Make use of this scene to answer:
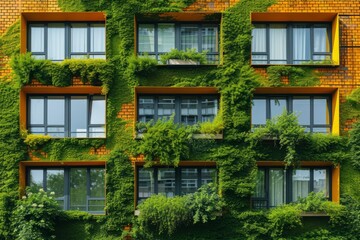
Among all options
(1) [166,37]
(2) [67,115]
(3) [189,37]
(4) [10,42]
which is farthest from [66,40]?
(3) [189,37]

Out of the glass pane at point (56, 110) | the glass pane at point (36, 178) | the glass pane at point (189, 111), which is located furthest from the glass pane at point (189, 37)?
the glass pane at point (36, 178)

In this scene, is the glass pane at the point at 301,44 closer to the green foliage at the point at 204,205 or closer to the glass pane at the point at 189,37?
the glass pane at the point at 189,37

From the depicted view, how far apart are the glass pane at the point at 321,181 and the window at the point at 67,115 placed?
792cm

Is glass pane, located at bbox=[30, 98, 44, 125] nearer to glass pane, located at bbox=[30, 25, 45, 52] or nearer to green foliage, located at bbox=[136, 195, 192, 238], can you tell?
glass pane, located at bbox=[30, 25, 45, 52]

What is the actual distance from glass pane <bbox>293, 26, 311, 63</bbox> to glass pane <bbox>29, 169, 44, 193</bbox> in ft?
33.6

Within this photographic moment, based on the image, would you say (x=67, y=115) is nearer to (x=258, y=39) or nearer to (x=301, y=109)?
(x=258, y=39)

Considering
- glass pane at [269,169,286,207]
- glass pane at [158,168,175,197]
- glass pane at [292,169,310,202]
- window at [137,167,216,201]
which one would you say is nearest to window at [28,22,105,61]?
window at [137,167,216,201]

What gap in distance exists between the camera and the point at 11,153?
67.3 ft

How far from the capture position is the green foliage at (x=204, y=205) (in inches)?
769

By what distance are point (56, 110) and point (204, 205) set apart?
6498mm

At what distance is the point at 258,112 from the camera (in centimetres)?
2161

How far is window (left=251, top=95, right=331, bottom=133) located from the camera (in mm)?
21531

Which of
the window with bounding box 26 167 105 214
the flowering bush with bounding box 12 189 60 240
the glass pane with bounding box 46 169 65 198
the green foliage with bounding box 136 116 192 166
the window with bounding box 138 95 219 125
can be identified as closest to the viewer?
the flowering bush with bounding box 12 189 60 240

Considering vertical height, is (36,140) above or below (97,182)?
above
